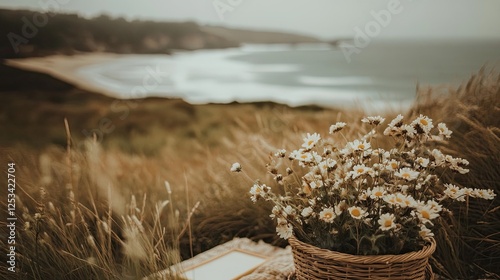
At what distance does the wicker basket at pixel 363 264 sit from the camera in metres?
1.43

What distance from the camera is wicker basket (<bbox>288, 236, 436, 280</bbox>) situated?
1426mm

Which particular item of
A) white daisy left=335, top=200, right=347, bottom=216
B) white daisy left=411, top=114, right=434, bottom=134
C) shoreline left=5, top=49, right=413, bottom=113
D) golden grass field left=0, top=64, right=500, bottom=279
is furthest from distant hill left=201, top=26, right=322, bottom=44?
white daisy left=335, top=200, right=347, bottom=216

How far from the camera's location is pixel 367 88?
3043 millimetres

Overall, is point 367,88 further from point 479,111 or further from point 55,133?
point 55,133

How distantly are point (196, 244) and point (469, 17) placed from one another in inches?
80.6

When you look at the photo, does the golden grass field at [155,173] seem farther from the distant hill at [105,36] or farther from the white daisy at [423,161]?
the white daisy at [423,161]

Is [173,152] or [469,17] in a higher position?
[469,17]

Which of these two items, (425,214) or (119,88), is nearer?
(425,214)

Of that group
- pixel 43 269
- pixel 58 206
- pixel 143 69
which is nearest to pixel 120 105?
pixel 143 69

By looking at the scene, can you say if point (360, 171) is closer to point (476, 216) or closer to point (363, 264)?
point (363, 264)

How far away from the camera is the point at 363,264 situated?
144cm

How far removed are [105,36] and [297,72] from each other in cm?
119

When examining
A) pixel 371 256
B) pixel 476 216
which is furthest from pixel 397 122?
pixel 476 216

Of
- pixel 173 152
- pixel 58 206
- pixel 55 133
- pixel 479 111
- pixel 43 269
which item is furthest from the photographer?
pixel 173 152
